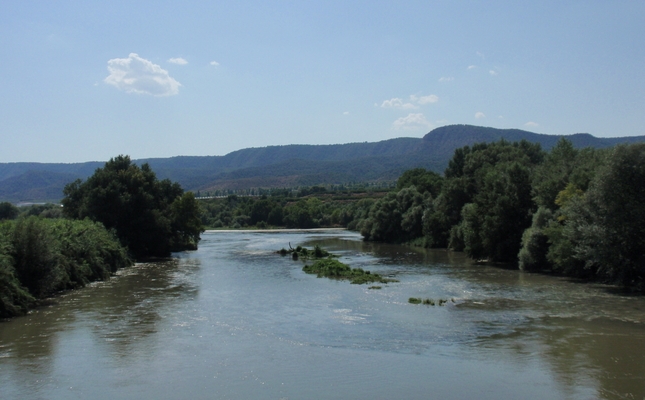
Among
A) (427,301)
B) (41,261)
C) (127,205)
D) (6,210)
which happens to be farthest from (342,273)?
(6,210)

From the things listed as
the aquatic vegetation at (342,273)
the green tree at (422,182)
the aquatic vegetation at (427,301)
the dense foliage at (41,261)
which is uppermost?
the green tree at (422,182)

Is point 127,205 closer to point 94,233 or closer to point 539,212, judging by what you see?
point 94,233

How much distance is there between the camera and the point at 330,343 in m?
23.3

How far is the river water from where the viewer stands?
18047 millimetres

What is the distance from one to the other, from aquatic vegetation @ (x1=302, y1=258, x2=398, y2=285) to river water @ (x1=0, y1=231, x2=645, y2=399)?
79.0 inches

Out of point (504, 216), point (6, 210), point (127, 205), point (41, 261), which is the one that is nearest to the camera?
point (41, 261)

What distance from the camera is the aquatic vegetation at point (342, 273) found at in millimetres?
40781

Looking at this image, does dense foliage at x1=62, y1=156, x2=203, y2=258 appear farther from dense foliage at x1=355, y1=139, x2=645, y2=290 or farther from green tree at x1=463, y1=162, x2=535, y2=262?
green tree at x1=463, y1=162, x2=535, y2=262

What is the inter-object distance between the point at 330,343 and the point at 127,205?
40.2 metres

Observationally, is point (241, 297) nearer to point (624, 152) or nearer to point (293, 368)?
point (293, 368)

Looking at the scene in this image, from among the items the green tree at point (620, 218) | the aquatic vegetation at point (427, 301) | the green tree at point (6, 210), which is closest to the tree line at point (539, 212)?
the green tree at point (620, 218)

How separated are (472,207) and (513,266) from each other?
317 inches

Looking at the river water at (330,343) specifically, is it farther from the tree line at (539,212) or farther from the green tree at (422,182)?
the green tree at (422,182)

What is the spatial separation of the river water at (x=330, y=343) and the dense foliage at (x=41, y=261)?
4.13ft
